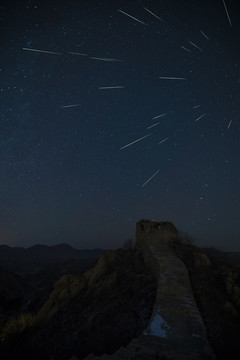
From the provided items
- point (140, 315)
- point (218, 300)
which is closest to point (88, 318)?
point (140, 315)

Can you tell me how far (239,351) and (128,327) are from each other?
4.86 meters

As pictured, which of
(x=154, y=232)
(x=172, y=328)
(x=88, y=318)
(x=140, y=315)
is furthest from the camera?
(x=154, y=232)

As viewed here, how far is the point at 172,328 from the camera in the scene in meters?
6.76

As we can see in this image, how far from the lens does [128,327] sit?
9391mm

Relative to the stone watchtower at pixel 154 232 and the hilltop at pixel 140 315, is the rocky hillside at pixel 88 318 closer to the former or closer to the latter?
the hilltop at pixel 140 315

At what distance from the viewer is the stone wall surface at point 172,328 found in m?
5.42

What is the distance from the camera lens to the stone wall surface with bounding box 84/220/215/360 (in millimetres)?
5421

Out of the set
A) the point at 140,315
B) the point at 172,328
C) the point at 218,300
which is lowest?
the point at 140,315

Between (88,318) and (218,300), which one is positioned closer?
(218,300)

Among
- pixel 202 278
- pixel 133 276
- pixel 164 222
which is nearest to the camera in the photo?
pixel 202 278

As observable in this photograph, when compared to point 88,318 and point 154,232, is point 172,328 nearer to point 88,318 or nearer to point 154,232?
point 88,318

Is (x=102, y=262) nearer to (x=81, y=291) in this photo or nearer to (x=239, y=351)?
(x=81, y=291)

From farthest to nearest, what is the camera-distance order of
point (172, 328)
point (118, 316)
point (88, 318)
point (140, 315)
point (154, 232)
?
point (154, 232)
point (88, 318)
point (118, 316)
point (140, 315)
point (172, 328)

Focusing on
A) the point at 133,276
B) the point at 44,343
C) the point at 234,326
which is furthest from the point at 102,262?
the point at 234,326
